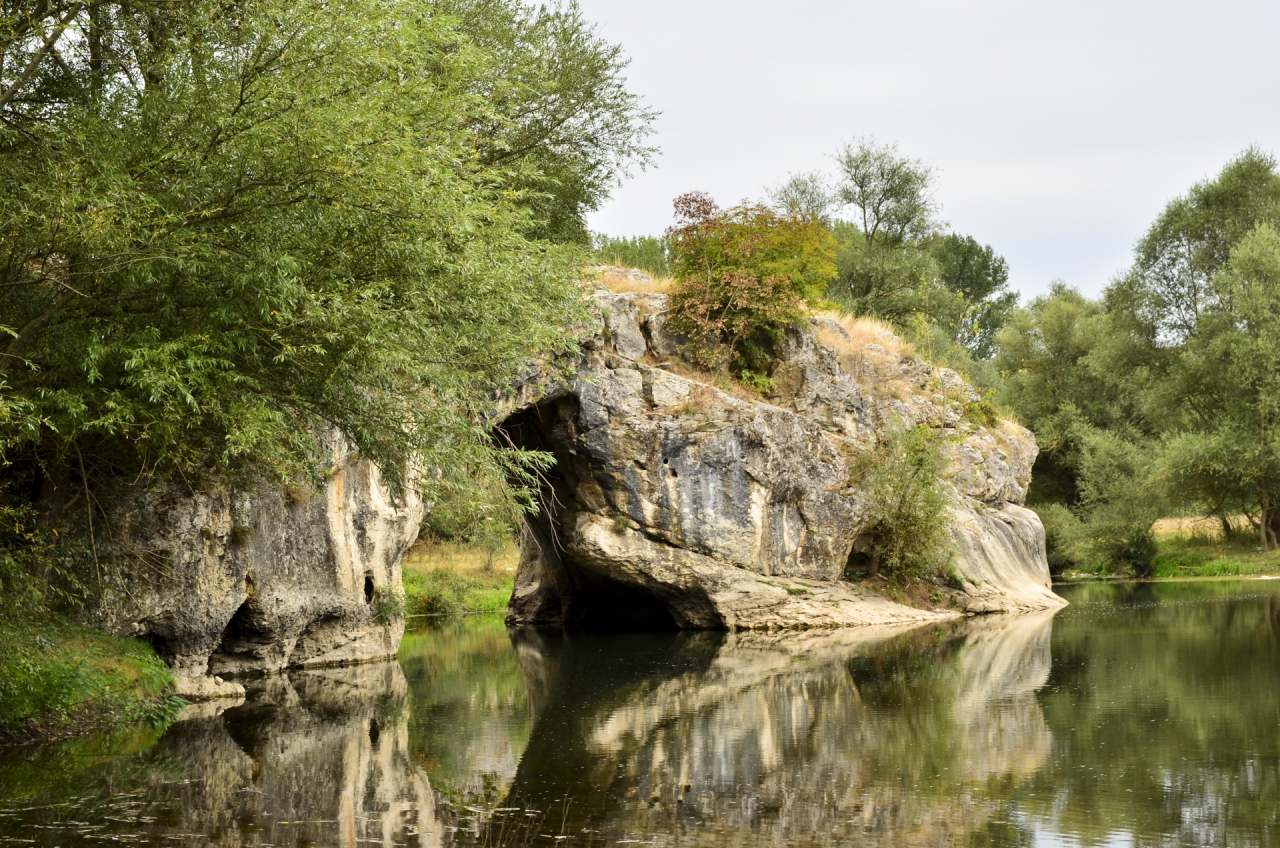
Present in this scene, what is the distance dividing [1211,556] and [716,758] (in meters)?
42.2

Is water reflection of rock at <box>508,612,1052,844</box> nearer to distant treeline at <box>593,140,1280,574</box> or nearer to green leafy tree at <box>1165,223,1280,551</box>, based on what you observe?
distant treeline at <box>593,140,1280,574</box>

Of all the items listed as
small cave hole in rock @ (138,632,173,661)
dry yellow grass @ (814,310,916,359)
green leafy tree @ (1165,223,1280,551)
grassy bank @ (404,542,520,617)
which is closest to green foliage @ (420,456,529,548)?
small cave hole in rock @ (138,632,173,661)

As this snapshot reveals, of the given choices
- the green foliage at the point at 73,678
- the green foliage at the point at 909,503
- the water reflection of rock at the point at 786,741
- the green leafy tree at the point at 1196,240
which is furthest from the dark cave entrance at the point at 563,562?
the green leafy tree at the point at 1196,240

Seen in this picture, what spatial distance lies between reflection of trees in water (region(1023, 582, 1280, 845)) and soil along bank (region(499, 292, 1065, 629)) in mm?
7502

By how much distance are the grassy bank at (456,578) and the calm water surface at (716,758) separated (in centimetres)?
1749

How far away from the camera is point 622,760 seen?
12906mm

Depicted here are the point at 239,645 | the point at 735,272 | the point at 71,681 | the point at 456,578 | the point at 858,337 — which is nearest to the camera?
the point at 71,681

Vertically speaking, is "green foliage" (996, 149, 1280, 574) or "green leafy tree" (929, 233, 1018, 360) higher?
"green leafy tree" (929, 233, 1018, 360)

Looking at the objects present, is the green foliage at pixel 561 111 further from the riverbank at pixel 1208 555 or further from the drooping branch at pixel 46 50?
the riverbank at pixel 1208 555

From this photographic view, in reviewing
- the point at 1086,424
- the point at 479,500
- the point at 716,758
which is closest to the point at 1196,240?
the point at 1086,424

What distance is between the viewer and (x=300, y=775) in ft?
40.8

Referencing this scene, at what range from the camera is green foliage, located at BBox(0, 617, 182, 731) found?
14109 mm

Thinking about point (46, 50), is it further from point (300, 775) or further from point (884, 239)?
point (884, 239)

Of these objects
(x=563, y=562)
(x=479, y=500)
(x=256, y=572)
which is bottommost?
(x=563, y=562)
